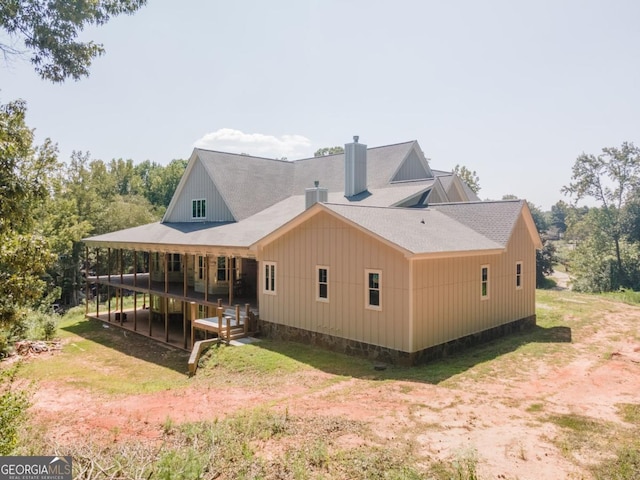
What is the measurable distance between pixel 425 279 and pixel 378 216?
2719 mm

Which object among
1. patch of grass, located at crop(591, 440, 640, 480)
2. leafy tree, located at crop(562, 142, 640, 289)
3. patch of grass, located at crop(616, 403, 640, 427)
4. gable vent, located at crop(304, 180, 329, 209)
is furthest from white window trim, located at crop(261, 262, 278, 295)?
leafy tree, located at crop(562, 142, 640, 289)

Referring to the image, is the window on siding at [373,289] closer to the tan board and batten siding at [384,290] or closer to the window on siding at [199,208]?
the tan board and batten siding at [384,290]

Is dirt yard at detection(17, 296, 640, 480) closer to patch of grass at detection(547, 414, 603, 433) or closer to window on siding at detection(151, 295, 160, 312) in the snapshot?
patch of grass at detection(547, 414, 603, 433)

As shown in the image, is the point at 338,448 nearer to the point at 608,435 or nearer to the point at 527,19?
the point at 608,435

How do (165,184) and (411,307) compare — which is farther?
(165,184)

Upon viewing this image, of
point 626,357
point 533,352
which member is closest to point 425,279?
point 533,352

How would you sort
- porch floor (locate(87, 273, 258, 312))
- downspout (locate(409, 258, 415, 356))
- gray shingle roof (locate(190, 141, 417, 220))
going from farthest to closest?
gray shingle roof (locate(190, 141, 417, 220)) → porch floor (locate(87, 273, 258, 312)) → downspout (locate(409, 258, 415, 356))

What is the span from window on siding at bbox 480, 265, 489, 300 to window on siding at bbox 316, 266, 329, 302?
16.7 feet

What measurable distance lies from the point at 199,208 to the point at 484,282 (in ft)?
53.4

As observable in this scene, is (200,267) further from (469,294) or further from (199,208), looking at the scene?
(469,294)

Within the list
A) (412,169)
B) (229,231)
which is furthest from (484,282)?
(229,231)

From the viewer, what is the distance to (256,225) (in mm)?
20125

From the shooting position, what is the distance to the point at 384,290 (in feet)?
40.4

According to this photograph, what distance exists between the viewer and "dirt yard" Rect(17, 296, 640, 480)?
686 cm
